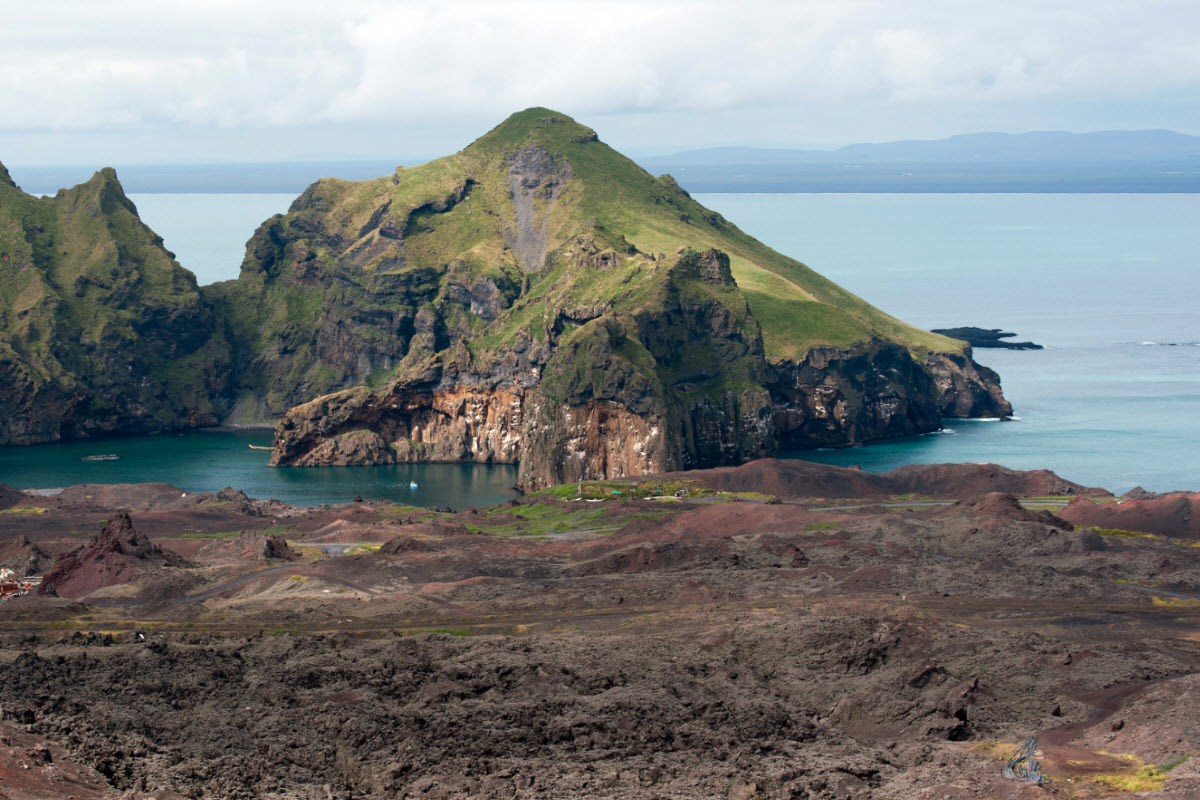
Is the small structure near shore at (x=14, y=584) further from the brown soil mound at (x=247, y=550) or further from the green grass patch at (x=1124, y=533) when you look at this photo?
the green grass patch at (x=1124, y=533)

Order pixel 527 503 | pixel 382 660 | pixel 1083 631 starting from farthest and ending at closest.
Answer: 1. pixel 527 503
2. pixel 1083 631
3. pixel 382 660

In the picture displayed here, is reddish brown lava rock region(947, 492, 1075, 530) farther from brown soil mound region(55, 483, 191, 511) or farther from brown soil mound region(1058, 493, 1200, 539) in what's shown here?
brown soil mound region(55, 483, 191, 511)

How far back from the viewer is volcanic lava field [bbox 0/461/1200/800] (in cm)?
5862

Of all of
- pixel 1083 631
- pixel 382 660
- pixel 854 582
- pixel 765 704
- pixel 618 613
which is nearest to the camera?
pixel 765 704

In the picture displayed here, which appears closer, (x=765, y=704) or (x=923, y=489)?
(x=765, y=704)

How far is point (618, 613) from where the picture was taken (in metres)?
98.1

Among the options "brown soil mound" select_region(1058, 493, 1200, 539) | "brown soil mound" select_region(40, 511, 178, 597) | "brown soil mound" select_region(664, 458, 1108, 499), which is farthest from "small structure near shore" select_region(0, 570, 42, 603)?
"brown soil mound" select_region(1058, 493, 1200, 539)

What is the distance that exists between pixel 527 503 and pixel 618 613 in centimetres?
7823

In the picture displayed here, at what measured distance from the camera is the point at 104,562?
11788 centimetres

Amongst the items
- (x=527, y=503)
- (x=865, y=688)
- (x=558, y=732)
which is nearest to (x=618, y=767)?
(x=558, y=732)

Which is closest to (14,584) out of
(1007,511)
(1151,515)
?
(1007,511)

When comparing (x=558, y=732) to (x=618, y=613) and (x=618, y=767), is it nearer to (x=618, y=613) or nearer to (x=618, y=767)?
(x=618, y=767)

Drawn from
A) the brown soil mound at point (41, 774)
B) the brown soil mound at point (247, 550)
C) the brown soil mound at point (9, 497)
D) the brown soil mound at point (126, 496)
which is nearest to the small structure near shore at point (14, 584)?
the brown soil mound at point (247, 550)

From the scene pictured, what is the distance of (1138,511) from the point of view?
454ft
